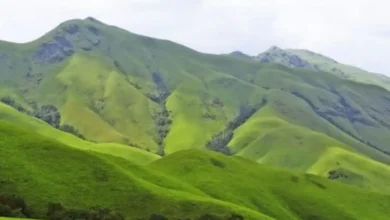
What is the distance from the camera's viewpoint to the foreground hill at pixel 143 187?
411ft

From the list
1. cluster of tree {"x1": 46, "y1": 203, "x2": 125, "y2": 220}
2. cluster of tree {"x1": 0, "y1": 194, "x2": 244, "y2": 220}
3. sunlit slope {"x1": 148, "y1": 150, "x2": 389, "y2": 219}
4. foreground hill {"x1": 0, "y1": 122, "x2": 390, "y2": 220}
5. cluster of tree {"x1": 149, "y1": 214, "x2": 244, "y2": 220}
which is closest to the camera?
cluster of tree {"x1": 0, "y1": 194, "x2": 244, "y2": 220}

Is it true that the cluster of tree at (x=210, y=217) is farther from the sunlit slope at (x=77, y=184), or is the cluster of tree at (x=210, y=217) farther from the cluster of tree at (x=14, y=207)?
the cluster of tree at (x=14, y=207)

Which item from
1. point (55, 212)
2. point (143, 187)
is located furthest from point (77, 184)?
point (55, 212)

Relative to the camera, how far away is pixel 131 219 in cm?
12269

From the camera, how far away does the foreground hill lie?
411 feet

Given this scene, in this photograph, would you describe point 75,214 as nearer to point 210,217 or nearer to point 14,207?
point 14,207

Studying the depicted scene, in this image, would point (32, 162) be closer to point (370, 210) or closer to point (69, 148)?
point (69, 148)

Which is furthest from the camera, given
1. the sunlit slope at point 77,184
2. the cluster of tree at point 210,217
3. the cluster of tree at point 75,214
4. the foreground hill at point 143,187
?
the foreground hill at point 143,187

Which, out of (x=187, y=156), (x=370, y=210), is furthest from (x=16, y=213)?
(x=370, y=210)

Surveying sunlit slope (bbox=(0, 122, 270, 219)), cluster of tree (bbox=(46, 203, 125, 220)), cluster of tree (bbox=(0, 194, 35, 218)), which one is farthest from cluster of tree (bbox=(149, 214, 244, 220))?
cluster of tree (bbox=(0, 194, 35, 218))

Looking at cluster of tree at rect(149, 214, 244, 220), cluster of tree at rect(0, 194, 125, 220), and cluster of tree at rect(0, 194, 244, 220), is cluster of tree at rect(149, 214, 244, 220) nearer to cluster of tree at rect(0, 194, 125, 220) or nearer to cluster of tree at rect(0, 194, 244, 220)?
cluster of tree at rect(0, 194, 244, 220)

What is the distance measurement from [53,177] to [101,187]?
436 inches

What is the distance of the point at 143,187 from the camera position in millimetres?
135875

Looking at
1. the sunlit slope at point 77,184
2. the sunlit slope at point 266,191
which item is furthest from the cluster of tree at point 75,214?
the sunlit slope at point 266,191
